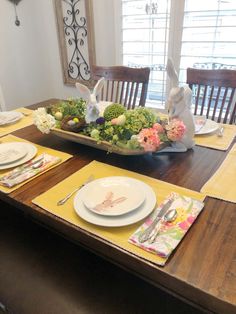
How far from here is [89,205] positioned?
70cm

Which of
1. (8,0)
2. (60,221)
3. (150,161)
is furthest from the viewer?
(8,0)

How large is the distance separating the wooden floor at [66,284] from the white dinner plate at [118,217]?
0.99ft

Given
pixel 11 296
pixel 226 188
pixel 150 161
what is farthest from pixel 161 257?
pixel 11 296

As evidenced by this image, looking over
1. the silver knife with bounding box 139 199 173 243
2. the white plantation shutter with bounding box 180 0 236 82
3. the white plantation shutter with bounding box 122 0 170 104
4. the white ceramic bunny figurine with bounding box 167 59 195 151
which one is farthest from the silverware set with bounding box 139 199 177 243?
the white plantation shutter with bounding box 122 0 170 104

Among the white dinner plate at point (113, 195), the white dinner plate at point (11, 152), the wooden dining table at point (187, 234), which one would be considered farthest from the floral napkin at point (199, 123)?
the white dinner plate at point (11, 152)

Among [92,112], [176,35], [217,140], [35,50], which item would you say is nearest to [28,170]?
[92,112]

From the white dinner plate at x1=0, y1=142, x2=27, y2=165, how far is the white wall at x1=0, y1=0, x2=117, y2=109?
64.1 inches

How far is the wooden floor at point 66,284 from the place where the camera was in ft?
2.49

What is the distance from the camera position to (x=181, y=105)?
0.96 metres

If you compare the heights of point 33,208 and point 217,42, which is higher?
point 217,42

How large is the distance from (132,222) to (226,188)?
335 mm

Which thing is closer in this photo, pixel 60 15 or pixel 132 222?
pixel 132 222

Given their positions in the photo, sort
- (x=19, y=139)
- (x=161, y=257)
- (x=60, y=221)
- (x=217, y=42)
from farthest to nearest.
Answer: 1. (x=217, y=42)
2. (x=19, y=139)
3. (x=60, y=221)
4. (x=161, y=257)

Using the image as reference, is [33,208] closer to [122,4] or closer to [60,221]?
[60,221]
